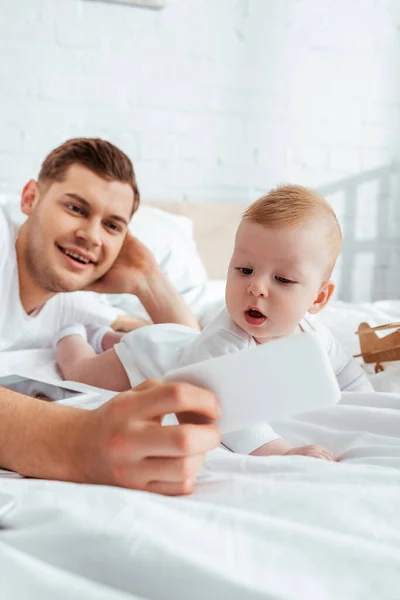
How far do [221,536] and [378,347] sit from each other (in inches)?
32.5

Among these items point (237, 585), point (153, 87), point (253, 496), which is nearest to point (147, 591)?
point (237, 585)

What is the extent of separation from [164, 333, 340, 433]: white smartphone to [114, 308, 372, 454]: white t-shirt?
366 millimetres

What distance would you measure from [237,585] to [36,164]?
2041 mm

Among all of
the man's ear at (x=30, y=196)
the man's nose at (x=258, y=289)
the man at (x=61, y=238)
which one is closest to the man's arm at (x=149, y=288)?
the man at (x=61, y=238)

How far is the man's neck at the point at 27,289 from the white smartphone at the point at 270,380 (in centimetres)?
84

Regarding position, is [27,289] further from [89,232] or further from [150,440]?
[150,440]

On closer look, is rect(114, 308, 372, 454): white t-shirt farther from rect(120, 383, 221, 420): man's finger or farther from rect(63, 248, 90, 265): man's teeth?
rect(120, 383, 221, 420): man's finger

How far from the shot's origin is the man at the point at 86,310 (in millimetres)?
554

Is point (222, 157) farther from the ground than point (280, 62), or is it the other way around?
point (280, 62)

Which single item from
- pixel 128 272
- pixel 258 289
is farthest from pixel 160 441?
pixel 128 272

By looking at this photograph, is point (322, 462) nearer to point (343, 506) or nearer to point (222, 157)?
point (343, 506)

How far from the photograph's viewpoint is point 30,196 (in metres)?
1.42

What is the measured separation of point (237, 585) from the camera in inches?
16.1

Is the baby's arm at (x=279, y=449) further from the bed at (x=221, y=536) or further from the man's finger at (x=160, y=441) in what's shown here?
the man's finger at (x=160, y=441)
